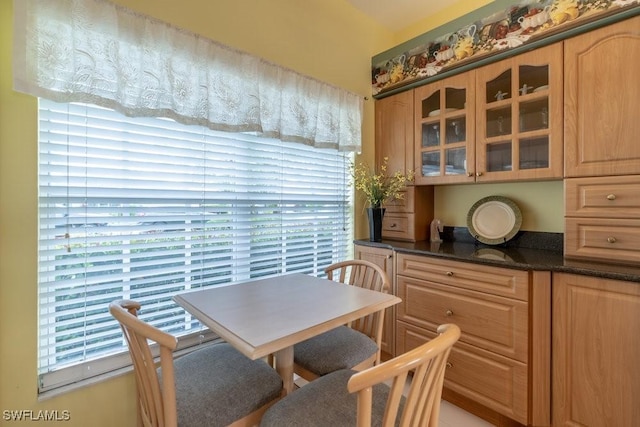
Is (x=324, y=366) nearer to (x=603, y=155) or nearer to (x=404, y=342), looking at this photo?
(x=404, y=342)

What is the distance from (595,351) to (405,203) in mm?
1357

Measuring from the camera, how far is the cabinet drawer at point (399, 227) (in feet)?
7.54

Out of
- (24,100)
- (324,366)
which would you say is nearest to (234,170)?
(24,100)

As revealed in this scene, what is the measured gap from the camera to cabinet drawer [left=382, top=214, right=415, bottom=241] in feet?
7.54

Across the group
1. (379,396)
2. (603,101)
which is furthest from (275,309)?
(603,101)

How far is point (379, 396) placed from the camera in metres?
1.03

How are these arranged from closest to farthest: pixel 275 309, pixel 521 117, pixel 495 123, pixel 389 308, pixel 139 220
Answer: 1. pixel 275 309
2. pixel 139 220
3. pixel 521 117
4. pixel 495 123
5. pixel 389 308

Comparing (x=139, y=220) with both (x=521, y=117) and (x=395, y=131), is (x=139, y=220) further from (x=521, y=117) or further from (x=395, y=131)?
(x=521, y=117)

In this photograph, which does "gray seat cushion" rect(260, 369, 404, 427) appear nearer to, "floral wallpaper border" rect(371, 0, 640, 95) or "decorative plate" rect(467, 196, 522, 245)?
"decorative plate" rect(467, 196, 522, 245)

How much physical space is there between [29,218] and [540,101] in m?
2.58

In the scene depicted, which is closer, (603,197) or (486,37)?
(603,197)

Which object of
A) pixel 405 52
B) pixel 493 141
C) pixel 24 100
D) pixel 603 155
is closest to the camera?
pixel 24 100

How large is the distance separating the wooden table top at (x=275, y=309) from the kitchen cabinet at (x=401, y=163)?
1.05 m

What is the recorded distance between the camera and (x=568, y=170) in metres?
1.55
